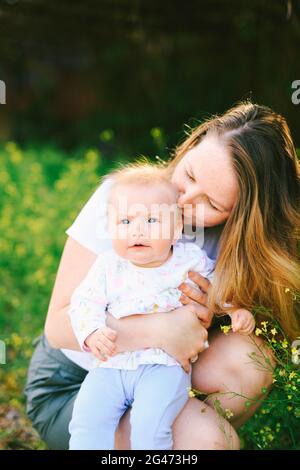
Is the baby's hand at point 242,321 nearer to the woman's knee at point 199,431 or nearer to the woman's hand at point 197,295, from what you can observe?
the woman's hand at point 197,295

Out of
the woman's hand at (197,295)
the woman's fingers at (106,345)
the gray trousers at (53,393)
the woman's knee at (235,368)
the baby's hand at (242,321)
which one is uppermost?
the woman's hand at (197,295)

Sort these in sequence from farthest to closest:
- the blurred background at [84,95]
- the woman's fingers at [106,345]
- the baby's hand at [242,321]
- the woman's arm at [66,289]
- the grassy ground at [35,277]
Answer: the blurred background at [84,95]
the grassy ground at [35,277]
the woman's arm at [66,289]
the baby's hand at [242,321]
the woman's fingers at [106,345]

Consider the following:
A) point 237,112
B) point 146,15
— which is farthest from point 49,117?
point 237,112

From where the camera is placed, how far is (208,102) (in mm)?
5094

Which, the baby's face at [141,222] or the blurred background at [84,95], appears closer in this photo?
the baby's face at [141,222]

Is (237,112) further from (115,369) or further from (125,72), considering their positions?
(125,72)

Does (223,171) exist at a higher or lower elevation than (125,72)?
lower

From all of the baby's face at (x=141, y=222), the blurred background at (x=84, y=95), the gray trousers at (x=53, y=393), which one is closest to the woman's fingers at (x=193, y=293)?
the baby's face at (x=141, y=222)

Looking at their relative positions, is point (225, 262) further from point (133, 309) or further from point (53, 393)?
point (53, 393)

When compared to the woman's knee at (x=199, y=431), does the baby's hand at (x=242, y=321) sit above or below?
above

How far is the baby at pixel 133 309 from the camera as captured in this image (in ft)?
5.69

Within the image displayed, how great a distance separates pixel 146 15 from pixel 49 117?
4.65 ft

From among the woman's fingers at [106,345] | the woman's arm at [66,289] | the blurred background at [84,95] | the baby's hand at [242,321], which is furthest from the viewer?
the blurred background at [84,95]

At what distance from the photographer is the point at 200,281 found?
1.86 meters
